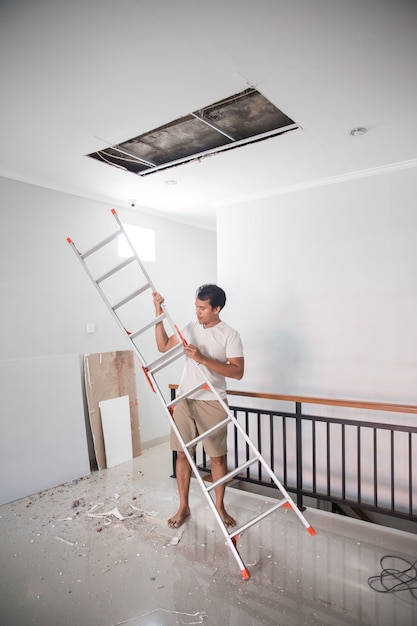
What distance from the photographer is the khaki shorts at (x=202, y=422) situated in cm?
254

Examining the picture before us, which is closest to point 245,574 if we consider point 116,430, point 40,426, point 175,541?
point 175,541

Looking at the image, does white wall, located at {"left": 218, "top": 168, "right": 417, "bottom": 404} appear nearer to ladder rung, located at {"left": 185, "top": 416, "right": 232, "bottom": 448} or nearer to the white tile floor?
the white tile floor

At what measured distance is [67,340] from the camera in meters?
3.71

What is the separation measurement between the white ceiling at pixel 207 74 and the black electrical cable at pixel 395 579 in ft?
8.27

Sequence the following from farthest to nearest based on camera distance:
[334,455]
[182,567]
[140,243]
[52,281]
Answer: [140,243]
[52,281]
[334,455]
[182,567]

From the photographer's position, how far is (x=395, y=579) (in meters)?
2.08

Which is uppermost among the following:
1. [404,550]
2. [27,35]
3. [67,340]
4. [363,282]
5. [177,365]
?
[27,35]

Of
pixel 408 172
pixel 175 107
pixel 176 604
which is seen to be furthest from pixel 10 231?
pixel 408 172

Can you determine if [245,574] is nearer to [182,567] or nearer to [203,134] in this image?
[182,567]

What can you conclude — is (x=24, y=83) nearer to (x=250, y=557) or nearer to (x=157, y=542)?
(x=157, y=542)

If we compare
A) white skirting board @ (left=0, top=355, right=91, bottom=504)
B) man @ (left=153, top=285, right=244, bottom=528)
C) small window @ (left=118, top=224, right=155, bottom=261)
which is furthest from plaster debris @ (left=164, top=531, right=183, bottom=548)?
small window @ (left=118, top=224, right=155, bottom=261)

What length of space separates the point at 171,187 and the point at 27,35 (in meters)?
2.04

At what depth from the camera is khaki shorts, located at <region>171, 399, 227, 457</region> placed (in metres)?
2.54

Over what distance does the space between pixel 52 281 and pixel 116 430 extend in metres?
1.52
